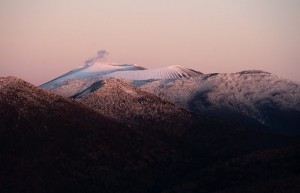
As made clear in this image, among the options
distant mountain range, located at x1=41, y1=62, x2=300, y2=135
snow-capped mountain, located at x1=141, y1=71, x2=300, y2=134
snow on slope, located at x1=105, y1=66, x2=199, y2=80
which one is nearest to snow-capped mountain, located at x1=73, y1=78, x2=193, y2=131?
distant mountain range, located at x1=41, y1=62, x2=300, y2=135

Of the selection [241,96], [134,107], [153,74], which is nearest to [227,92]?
[241,96]

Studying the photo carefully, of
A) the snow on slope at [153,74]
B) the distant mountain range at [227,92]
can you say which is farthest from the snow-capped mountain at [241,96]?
the snow on slope at [153,74]

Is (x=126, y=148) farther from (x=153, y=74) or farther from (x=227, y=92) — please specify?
(x=153, y=74)

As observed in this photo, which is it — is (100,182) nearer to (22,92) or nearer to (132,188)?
(132,188)

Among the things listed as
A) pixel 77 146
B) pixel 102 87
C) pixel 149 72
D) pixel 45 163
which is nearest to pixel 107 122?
pixel 77 146

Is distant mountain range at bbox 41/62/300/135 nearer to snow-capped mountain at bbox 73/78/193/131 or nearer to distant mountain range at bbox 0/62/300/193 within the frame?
distant mountain range at bbox 0/62/300/193

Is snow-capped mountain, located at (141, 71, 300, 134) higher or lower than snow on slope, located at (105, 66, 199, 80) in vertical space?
lower
